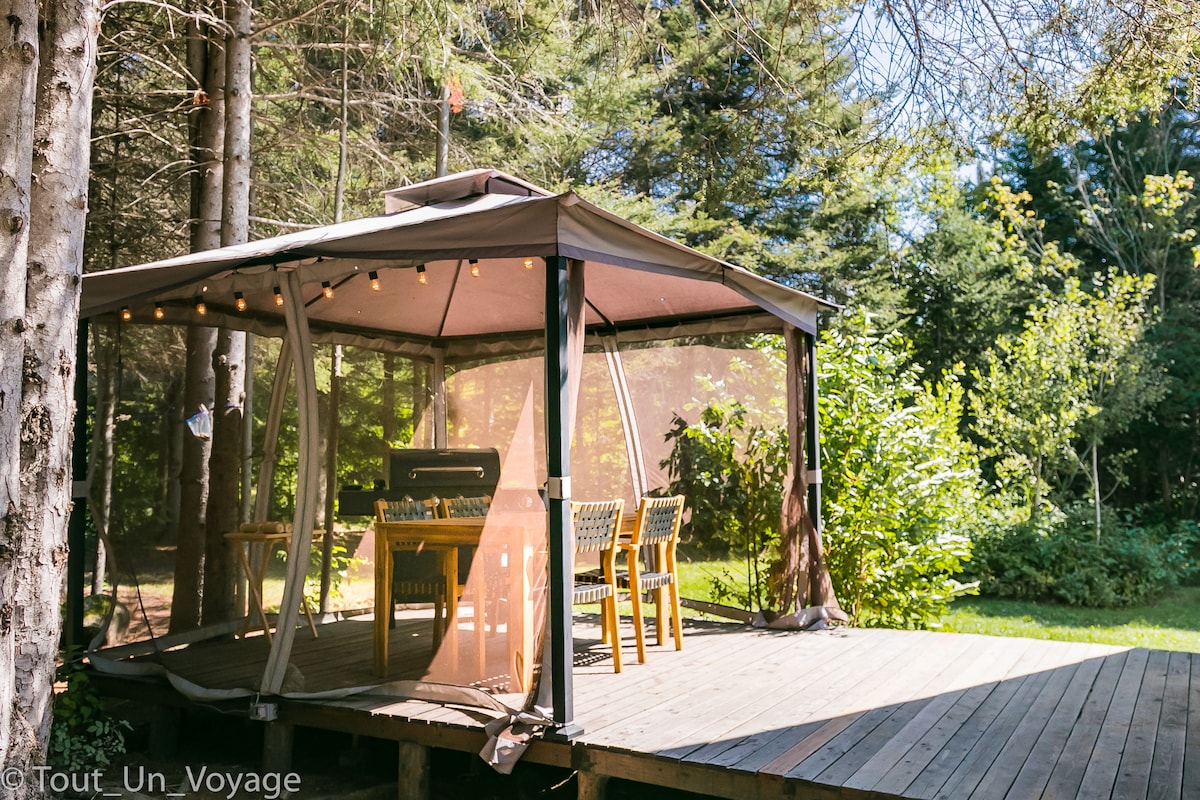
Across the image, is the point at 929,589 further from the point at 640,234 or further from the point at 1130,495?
the point at 1130,495

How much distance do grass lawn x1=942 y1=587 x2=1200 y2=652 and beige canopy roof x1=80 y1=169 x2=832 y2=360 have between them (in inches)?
167

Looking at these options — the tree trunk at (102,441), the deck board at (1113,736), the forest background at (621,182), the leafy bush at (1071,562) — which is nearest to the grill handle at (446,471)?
the forest background at (621,182)

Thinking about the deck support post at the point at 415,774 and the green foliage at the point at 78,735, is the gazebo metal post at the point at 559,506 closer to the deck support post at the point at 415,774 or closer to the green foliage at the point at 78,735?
the deck support post at the point at 415,774

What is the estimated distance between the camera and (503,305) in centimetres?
664

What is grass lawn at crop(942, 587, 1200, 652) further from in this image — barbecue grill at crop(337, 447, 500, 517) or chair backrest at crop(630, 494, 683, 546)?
barbecue grill at crop(337, 447, 500, 517)

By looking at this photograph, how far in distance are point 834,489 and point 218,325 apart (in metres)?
4.03

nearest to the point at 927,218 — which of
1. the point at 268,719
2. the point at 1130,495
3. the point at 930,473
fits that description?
the point at 1130,495

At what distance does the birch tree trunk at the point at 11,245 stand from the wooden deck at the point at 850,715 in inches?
56.3

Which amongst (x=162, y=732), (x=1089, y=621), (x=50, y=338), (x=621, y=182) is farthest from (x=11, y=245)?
(x=621, y=182)

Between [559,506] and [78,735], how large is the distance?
2481 millimetres

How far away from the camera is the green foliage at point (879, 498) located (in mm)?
6473

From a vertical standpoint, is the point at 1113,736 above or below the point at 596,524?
below

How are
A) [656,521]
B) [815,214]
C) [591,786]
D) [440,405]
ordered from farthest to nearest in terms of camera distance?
[815,214]
[440,405]
[656,521]
[591,786]

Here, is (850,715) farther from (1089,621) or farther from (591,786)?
(1089,621)
